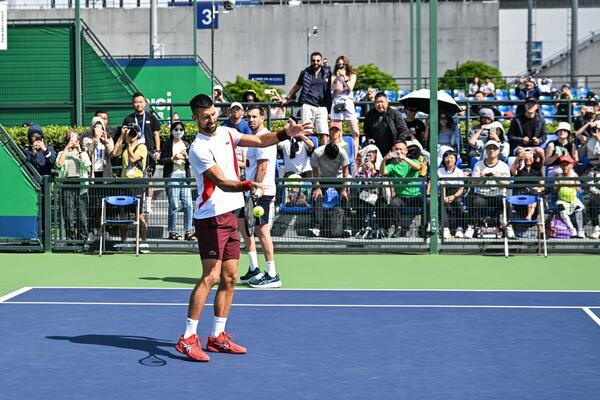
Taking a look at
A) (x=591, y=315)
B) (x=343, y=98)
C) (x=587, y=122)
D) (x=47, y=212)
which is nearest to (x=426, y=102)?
(x=343, y=98)

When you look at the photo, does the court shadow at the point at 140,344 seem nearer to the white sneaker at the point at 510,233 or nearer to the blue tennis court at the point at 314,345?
the blue tennis court at the point at 314,345

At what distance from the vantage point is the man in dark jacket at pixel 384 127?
1886 centimetres

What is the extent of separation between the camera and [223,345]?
30.6ft

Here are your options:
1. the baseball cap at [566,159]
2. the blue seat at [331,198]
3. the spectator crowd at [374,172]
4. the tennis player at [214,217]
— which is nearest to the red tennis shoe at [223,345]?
the tennis player at [214,217]

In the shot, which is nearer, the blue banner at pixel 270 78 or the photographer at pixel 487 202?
the photographer at pixel 487 202

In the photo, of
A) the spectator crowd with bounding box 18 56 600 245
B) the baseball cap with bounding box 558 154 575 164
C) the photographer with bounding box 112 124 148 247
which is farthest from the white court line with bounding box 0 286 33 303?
the baseball cap with bounding box 558 154 575 164

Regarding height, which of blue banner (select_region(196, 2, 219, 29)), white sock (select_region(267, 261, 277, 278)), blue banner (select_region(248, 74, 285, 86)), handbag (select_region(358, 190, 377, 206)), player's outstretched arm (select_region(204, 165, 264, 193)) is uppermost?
blue banner (select_region(196, 2, 219, 29))

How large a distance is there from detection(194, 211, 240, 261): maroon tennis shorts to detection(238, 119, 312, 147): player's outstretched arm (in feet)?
2.29

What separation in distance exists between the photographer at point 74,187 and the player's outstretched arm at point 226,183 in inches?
323

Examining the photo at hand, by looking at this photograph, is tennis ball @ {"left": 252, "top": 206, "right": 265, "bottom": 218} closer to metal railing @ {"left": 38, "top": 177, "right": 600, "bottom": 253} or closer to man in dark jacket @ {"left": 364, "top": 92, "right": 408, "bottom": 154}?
metal railing @ {"left": 38, "top": 177, "right": 600, "bottom": 253}

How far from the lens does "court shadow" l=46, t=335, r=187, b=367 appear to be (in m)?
9.09

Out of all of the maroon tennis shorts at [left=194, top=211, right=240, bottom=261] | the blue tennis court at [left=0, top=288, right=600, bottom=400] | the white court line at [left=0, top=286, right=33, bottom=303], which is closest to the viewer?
the blue tennis court at [left=0, top=288, right=600, bottom=400]

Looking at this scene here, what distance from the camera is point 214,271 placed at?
9266mm

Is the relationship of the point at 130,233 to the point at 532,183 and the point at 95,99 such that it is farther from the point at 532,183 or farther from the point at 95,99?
the point at 95,99
